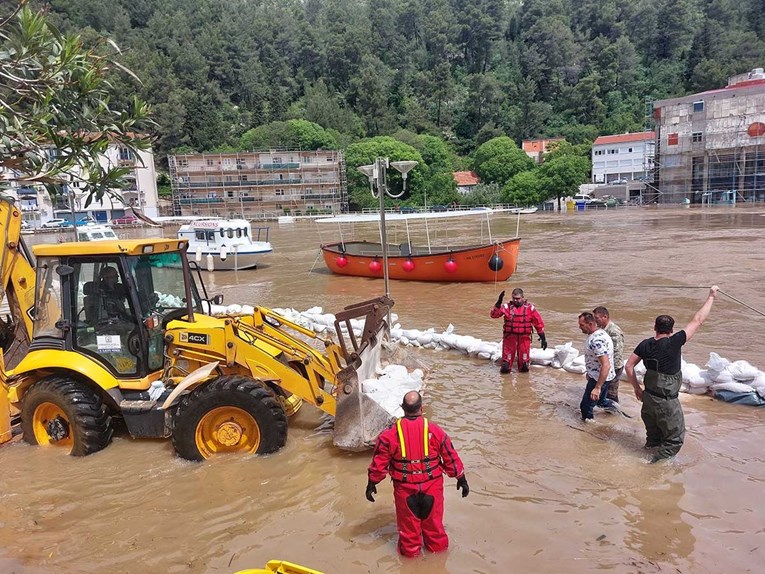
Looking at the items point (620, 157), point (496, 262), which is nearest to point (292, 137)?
point (620, 157)

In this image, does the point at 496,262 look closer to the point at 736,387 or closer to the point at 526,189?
the point at 736,387

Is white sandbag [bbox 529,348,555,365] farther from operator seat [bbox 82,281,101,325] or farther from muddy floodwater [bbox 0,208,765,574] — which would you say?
operator seat [bbox 82,281,101,325]

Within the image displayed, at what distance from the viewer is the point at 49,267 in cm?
517

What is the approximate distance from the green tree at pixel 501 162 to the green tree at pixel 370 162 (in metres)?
9.16

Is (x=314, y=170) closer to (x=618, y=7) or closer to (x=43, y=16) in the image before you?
(x=43, y=16)

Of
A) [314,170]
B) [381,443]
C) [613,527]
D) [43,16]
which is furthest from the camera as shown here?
[314,170]

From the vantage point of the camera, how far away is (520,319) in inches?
284

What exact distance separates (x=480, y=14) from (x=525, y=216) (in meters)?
→ 85.9

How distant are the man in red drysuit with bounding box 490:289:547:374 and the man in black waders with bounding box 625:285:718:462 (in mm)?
2371

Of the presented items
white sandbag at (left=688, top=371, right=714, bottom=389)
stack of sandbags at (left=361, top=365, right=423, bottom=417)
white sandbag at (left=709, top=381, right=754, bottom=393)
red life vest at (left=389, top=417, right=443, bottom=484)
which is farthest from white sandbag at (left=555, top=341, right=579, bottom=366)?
red life vest at (left=389, top=417, right=443, bottom=484)

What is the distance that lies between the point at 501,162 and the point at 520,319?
6685cm

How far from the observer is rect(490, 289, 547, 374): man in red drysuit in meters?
7.19

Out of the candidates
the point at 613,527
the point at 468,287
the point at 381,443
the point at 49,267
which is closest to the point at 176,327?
the point at 49,267

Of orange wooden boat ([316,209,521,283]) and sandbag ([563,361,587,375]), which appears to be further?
orange wooden boat ([316,209,521,283])
